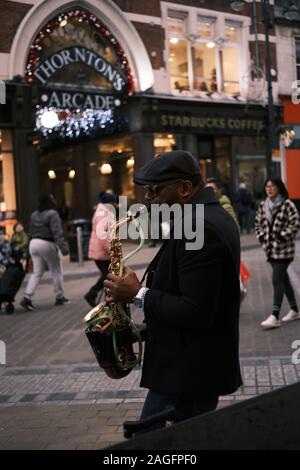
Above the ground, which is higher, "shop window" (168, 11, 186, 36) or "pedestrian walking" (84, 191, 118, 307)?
"shop window" (168, 11, 186, 36)

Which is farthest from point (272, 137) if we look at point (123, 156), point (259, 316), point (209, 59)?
point (123, 156)

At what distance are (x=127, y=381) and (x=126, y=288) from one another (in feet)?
11.2

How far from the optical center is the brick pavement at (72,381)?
177 inches

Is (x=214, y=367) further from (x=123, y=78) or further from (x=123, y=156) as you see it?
(x=123, y=78)

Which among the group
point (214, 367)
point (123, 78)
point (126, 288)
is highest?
point (123, 78)

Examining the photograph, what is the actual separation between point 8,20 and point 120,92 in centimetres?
404

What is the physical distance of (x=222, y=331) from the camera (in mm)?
2453

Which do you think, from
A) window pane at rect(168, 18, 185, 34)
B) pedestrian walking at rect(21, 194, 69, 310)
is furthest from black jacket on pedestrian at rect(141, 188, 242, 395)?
window pane at rect(168, 18, 185, 34)

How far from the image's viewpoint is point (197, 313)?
90.7 inches

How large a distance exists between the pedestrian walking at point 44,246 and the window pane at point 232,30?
14527 millimetres

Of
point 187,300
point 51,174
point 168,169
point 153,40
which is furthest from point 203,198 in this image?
point 51,174

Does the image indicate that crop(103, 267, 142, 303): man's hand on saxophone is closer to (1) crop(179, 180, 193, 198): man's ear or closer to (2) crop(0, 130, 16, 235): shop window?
(1) crop(179, 180, 193, 198): man's ear

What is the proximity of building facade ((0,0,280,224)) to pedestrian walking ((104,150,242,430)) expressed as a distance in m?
11.8

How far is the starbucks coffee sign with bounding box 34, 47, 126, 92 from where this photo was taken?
17156 mm
